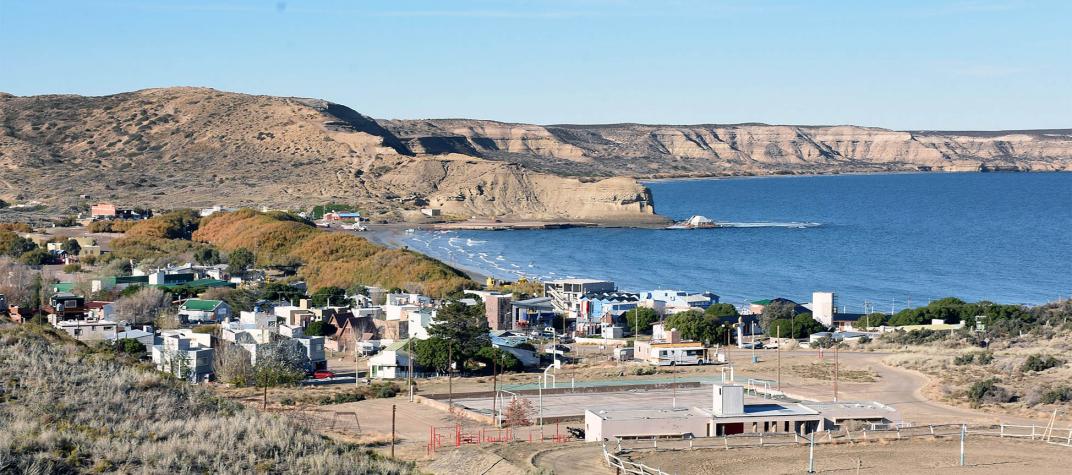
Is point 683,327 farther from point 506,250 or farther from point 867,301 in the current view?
point 506,250

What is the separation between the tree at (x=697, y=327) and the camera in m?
46.0

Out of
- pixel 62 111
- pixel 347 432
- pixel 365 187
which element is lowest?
pixel 347 432

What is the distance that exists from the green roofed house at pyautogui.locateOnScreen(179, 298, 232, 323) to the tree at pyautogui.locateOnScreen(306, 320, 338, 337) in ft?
14.8

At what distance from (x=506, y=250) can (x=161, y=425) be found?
3294 inches

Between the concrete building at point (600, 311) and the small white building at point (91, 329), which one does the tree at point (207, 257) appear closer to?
the concrete building at point (600, 311)

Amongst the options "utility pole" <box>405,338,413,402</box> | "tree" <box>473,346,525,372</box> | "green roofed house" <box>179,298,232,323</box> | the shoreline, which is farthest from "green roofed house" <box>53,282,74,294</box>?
the shoreline

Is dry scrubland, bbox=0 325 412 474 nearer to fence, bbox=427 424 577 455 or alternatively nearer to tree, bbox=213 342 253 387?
fence, bbox=427 424 577 455

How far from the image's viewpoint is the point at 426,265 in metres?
64.8

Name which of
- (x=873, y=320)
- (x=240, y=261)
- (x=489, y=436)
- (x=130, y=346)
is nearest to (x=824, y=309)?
(x=873, y=320)

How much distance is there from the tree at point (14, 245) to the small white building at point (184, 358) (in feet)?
112

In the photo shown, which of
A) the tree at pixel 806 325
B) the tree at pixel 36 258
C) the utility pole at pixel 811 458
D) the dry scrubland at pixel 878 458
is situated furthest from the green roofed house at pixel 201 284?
the utility pole at pixel 811 458

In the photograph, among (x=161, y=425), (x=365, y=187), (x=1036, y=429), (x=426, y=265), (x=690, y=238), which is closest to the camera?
(x=161, y=425)

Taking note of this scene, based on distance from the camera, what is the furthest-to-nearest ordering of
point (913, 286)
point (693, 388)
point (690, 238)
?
point (690, 238)
point (913, 286)
point (693, 388)

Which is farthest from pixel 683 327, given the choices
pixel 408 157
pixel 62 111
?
pixel 62 111
